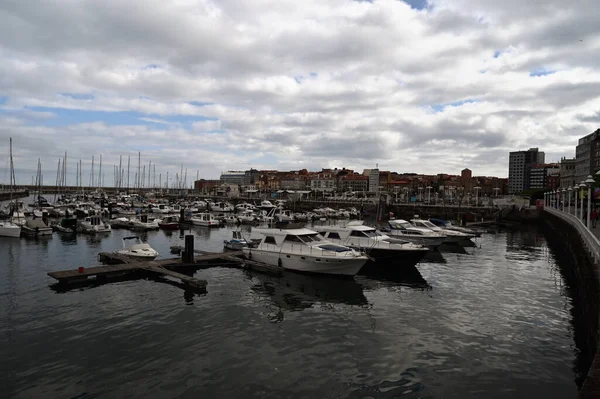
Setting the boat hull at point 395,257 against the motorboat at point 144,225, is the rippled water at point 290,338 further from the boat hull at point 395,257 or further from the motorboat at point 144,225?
the motorboat at point 144,225

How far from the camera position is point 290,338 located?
15.2m

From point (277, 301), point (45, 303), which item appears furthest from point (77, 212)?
point (277, 301)

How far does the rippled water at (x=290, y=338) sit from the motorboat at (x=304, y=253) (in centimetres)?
94

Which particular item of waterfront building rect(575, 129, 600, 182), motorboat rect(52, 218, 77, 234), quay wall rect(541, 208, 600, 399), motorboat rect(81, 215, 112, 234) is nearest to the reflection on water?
quay wall rect(541, 208, 600, 399)

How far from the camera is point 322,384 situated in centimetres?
1162

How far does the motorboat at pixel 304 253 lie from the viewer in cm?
2464

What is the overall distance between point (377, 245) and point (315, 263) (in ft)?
22.4

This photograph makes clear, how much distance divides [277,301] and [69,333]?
9179 mm

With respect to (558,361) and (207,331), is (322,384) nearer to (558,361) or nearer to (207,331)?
(207,331)

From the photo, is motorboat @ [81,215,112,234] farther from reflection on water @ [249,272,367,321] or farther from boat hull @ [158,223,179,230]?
reflection on water @ [249,272,367,321]

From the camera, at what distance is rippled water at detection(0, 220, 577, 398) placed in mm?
11547

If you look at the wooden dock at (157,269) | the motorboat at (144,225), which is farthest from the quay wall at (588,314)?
the motorboat at (144,225)

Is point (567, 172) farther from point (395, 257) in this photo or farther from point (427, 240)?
point (395, 257)

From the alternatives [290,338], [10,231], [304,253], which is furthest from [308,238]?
[10,231]
